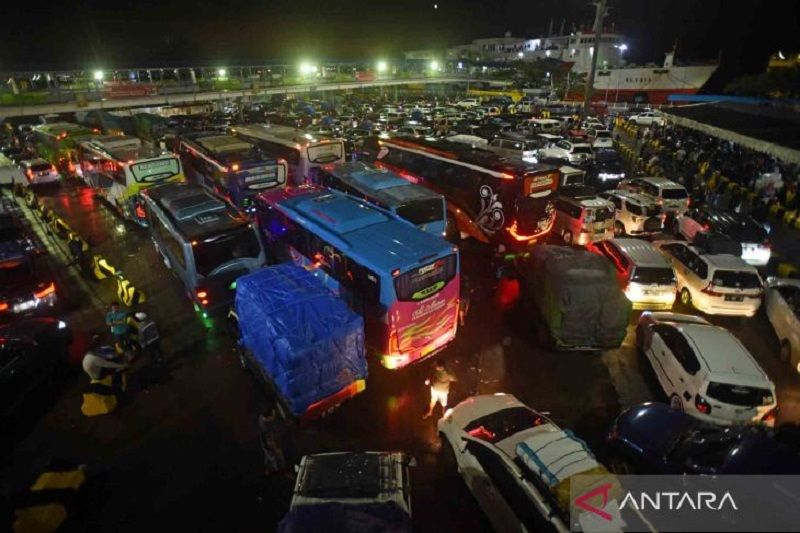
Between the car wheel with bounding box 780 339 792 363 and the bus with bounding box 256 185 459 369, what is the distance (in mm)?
7560

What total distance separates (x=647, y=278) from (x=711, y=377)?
4.33m

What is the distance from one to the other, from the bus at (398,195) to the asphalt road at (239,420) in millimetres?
3146

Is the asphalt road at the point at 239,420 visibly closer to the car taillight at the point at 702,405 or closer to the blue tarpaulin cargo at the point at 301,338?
the blue tarpaulin cargo at the point at 301,338

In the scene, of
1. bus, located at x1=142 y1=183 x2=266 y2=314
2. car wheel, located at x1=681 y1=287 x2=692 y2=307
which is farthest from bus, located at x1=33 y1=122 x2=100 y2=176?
car wheel, located at x1=681 y1=287 x2=692 y2=307

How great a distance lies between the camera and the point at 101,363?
8539mm

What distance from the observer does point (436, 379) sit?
8.19 metres

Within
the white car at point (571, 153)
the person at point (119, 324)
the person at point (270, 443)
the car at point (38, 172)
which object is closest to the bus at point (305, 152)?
the person at point (119, 324)

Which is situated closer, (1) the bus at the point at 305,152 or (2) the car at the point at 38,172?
(1) the bus at the point at 305,152

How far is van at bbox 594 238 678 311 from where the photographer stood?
38.2ft

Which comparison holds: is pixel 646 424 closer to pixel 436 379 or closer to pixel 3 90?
pixel 436 379

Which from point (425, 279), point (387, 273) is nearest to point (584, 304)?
point (425, 279)

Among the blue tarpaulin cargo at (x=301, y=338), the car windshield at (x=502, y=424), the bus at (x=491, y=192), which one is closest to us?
the car windshield at (x=502, y=424)

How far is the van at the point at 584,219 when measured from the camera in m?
15.2

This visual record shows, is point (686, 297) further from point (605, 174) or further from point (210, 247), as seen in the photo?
point (605, 174)
